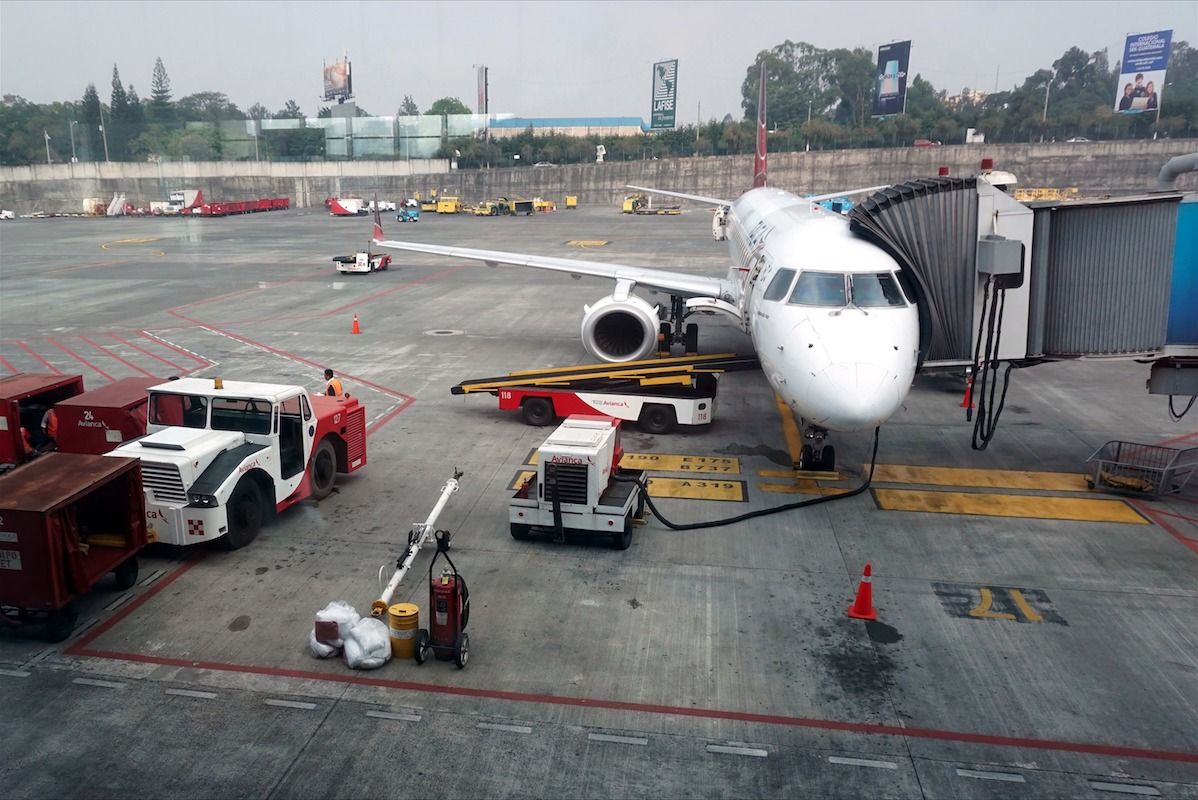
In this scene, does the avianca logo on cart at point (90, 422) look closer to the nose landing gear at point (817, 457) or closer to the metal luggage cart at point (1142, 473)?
the nose landing gear at point (817, 457)

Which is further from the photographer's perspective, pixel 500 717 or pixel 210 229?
pixel 210 229

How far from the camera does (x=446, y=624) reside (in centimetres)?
1038

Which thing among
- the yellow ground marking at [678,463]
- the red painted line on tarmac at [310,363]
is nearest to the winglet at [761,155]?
the red painted line on tarmac at [310,363]

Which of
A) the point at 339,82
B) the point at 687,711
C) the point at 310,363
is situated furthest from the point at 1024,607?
the point at 339,82

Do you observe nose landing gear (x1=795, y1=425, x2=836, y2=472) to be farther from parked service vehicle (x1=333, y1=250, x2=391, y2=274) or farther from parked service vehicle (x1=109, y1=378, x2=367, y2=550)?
parked service vehicle (x1=333, y1=250, x2=391, y2=274)

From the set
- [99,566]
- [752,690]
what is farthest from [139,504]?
[752,690]

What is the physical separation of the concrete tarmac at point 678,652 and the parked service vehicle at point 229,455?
651mm

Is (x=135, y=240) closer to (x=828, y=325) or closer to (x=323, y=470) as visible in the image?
(x=323, y=470)

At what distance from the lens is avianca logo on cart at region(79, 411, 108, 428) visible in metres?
14.8

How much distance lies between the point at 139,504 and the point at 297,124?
142 m

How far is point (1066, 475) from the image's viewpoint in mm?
17500

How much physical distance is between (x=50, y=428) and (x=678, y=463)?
1222cm

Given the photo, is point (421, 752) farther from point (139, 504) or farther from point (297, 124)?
point (297, 124)

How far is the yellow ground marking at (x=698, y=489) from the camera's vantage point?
52.7ft
